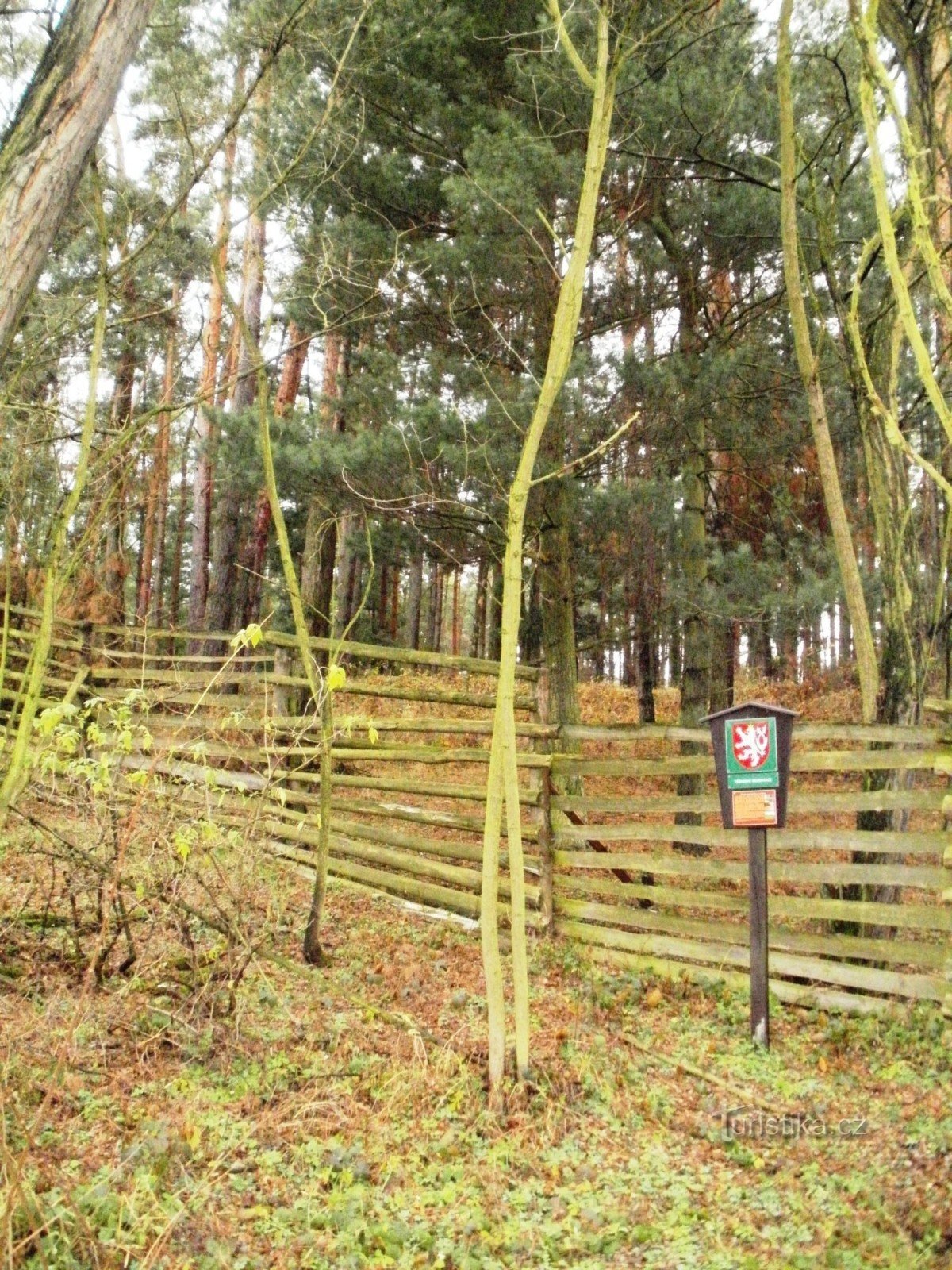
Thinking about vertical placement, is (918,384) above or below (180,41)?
below

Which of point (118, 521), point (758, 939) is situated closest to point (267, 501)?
point (118, 521)

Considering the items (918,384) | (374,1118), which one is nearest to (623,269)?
(918,384)

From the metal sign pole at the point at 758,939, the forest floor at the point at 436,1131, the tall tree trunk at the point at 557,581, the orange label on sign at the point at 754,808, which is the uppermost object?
the tall tree trunk at the point at 557,581

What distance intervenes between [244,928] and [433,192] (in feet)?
24.2

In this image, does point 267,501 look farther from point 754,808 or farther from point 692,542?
point 754,808

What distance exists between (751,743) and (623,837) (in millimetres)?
1482

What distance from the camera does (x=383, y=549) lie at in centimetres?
996

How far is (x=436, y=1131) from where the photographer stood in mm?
3432

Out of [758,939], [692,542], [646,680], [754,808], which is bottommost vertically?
[758,939]

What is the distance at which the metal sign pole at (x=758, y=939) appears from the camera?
168 inches

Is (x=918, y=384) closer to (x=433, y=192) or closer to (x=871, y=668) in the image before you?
(x=871, y=668)

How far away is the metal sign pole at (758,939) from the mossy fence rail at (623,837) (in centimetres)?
49

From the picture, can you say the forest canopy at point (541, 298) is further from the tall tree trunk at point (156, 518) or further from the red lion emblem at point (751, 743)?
the tall tree trunk at point (156, 518)

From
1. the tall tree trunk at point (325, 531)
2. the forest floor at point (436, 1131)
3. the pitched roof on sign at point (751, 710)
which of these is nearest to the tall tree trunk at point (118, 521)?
the tall tree trunk at point (325, 531)
